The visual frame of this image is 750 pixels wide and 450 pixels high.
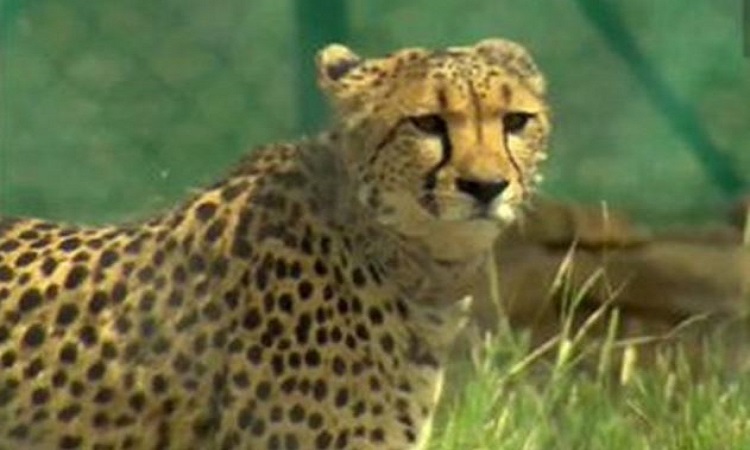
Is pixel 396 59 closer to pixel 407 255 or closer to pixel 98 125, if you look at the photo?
pixel 407 255

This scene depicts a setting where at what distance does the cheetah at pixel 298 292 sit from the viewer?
12.3 feet

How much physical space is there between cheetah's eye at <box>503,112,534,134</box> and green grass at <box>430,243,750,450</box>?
35.7 inches

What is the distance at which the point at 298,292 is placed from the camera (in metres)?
3.82

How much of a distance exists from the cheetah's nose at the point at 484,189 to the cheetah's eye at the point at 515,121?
134 mm

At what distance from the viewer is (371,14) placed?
207 inches

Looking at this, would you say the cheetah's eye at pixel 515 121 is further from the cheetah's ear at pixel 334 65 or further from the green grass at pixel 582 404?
the green grass at pixel 582 404

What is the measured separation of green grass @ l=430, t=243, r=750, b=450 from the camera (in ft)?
15.3

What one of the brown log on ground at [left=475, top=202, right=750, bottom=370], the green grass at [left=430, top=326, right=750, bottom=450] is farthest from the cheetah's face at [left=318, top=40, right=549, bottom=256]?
the brown log on ground at [left=475, top=202, right=750, bottom=370]

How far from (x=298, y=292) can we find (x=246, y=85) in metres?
1.41

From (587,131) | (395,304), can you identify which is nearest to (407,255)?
(395,304)

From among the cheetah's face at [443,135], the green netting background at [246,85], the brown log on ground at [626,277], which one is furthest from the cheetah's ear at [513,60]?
the brown log on ground at [626,277]

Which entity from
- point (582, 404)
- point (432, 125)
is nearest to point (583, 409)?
point (582, 404)

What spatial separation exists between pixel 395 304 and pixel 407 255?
74mm

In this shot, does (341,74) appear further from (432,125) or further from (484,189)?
(484,189)
